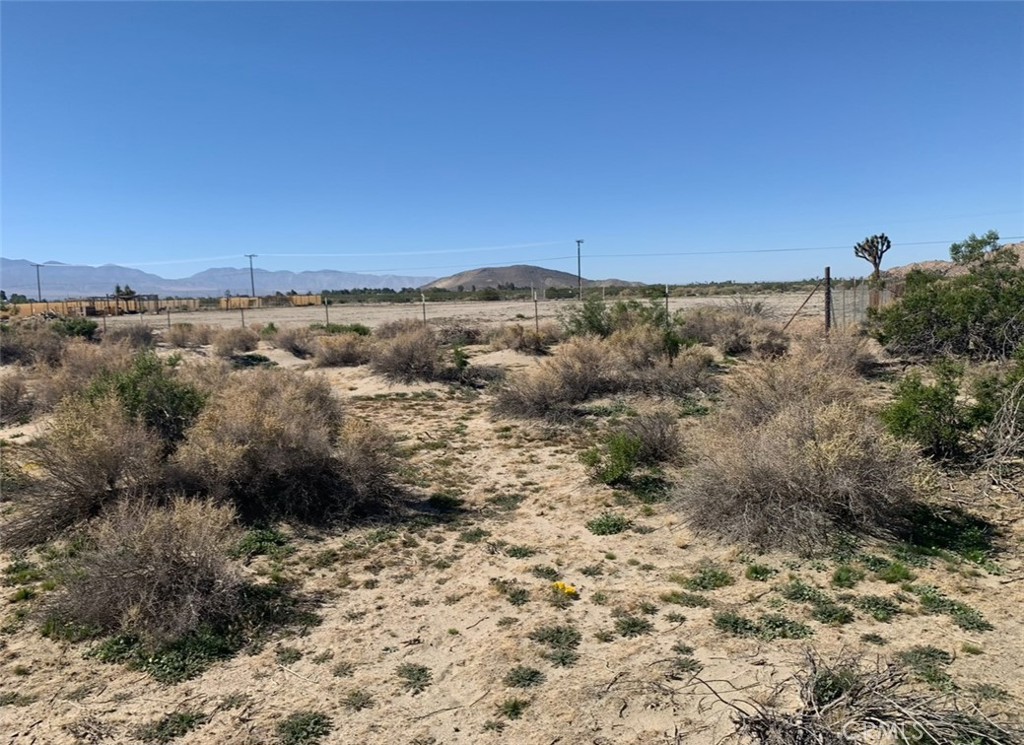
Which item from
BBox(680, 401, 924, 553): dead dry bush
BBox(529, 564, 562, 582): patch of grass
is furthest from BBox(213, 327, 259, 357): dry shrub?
BBox(680, 401, 924, 553): dead dry bush

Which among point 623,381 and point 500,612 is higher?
point 623,381

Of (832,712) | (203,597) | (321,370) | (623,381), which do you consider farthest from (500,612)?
(321,370)

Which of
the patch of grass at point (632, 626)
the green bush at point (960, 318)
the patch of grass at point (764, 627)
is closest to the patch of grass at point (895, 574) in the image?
the patch of grass at point (764, 627)

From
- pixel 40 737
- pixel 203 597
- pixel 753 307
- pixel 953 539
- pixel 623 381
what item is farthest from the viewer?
pixel 753 307

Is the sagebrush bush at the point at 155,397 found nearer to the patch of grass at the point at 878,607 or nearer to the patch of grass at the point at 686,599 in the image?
the patch of grass at the point at 686,599

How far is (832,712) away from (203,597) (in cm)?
474

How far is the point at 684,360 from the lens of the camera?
53.0 ft

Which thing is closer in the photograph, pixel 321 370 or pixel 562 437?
pixel 562 437

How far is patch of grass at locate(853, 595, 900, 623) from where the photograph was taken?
217 inches

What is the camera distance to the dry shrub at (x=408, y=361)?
60.1 feet

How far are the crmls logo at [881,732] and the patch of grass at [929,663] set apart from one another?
2.48 feet

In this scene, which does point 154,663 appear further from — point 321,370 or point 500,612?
point 321,370

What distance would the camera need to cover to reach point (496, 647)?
17.7ft

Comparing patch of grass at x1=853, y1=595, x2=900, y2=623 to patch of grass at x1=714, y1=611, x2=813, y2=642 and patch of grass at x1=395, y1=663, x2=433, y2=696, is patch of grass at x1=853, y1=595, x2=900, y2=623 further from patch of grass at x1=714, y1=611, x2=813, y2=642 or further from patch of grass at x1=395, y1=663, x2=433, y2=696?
patch of grass at x1=395, y1=663, x2=433, y2=696
